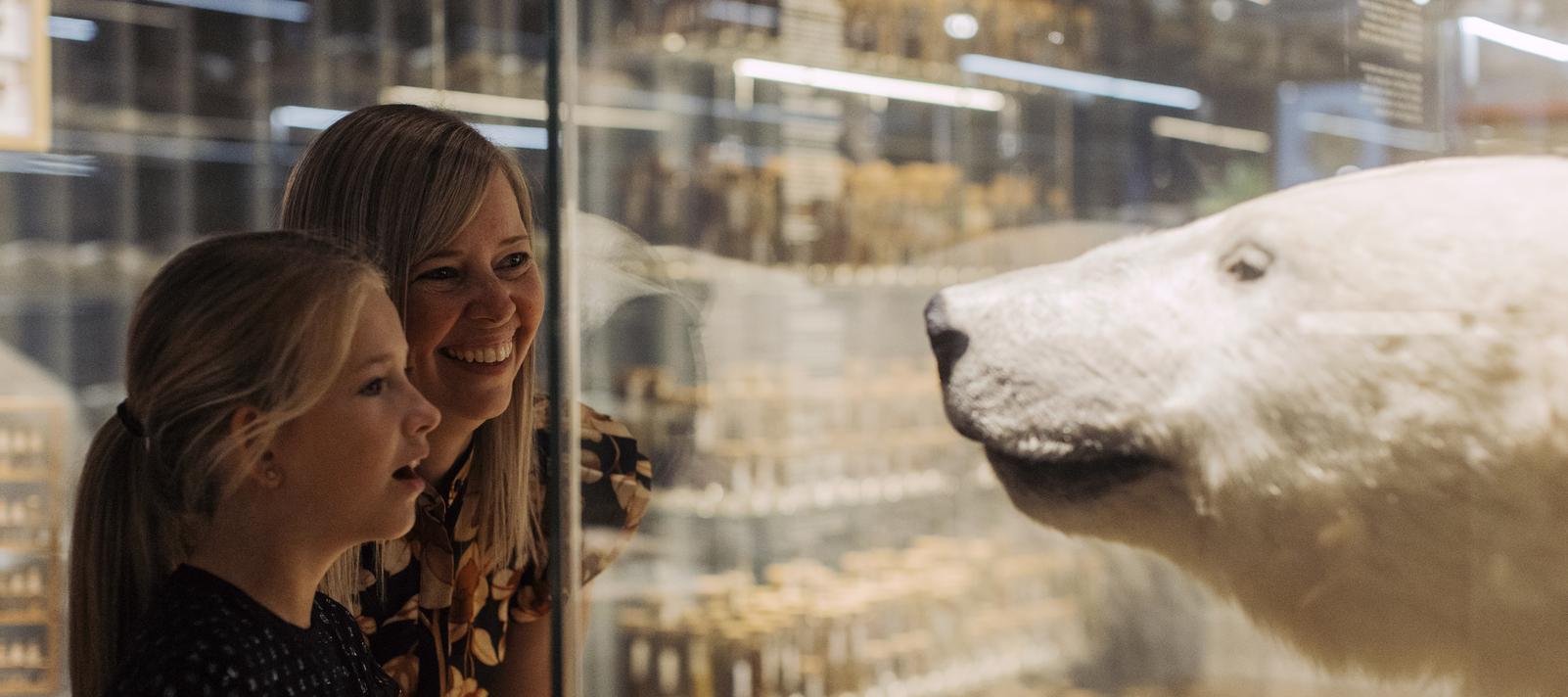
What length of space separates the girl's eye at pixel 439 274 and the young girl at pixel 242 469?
6.0 inches

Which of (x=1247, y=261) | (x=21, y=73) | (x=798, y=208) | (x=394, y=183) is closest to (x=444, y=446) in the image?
(x=394, y=183)

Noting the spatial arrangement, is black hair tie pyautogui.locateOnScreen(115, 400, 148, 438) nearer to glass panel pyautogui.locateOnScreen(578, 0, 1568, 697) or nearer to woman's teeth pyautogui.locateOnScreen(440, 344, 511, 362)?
woman's teeth pyautogui.locateOnScreen(440, 344, 511, 362)

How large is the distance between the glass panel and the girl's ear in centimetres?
35

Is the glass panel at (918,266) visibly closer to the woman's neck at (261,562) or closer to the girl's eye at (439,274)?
the girl's eye at (439,274)

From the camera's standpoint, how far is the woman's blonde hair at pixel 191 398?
0.76 metres

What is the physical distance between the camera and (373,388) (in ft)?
2.75

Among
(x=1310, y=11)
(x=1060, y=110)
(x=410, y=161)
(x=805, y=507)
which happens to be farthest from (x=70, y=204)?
(x=1310, y=11)

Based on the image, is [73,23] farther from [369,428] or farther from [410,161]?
[369,428]

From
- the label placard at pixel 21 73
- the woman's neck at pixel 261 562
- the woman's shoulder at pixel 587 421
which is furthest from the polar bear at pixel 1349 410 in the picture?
the label placard at pixel 21 73

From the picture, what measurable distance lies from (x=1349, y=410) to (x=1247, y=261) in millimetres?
121

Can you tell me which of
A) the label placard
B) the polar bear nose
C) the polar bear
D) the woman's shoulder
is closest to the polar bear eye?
the polar bear

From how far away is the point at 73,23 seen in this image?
2891 millimetres

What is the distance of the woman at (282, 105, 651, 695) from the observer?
0.98 metres

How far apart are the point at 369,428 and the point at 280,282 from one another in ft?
0.36
